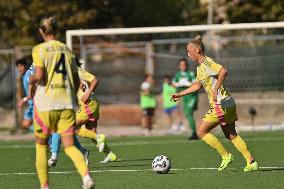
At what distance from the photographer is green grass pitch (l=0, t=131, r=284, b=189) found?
13031mm

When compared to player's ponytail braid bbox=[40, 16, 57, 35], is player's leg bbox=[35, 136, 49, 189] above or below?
below

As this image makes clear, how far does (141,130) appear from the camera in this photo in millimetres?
29000

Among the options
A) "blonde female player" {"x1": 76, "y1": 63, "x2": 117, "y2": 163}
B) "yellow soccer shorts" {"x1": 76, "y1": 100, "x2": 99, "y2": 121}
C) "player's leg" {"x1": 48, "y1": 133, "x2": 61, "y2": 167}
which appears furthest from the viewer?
"yellow soccer shorts" {"x1": 76, "y1": 100, "x2": 99, "y2": 121}

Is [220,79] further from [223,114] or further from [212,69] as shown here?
[223,114]

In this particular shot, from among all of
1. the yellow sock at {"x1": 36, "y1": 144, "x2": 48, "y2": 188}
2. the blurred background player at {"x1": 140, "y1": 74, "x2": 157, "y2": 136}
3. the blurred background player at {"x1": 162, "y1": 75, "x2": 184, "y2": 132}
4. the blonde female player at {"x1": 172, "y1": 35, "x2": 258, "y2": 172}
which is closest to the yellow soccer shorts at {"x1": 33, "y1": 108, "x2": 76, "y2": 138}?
the yellow sock at {"x1": 36, "y1": 144, "x2": 48, "y2": 188}

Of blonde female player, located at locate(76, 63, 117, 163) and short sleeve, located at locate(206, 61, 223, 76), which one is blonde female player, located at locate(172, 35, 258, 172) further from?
blonde female player, located at locate(76, 63, 117, 163)

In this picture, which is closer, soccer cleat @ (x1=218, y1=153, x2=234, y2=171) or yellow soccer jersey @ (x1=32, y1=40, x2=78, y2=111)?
yellow soccer jersey @ (x1=32, y1=40, x2=78, y2=111)

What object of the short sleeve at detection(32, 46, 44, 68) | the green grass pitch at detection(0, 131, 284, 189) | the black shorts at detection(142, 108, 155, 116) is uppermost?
the short sleeve at detection(32, 46, 44, 68)

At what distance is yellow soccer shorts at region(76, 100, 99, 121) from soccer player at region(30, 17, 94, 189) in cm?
548

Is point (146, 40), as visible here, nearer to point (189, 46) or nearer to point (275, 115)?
point (275, 115)

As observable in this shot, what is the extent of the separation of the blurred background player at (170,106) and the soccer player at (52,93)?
693 inches

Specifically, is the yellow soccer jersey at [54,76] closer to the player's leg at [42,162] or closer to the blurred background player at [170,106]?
the player's leg at [42,162]

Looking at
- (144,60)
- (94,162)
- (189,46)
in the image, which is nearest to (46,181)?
(189,46)

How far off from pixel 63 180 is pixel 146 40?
16.9m
